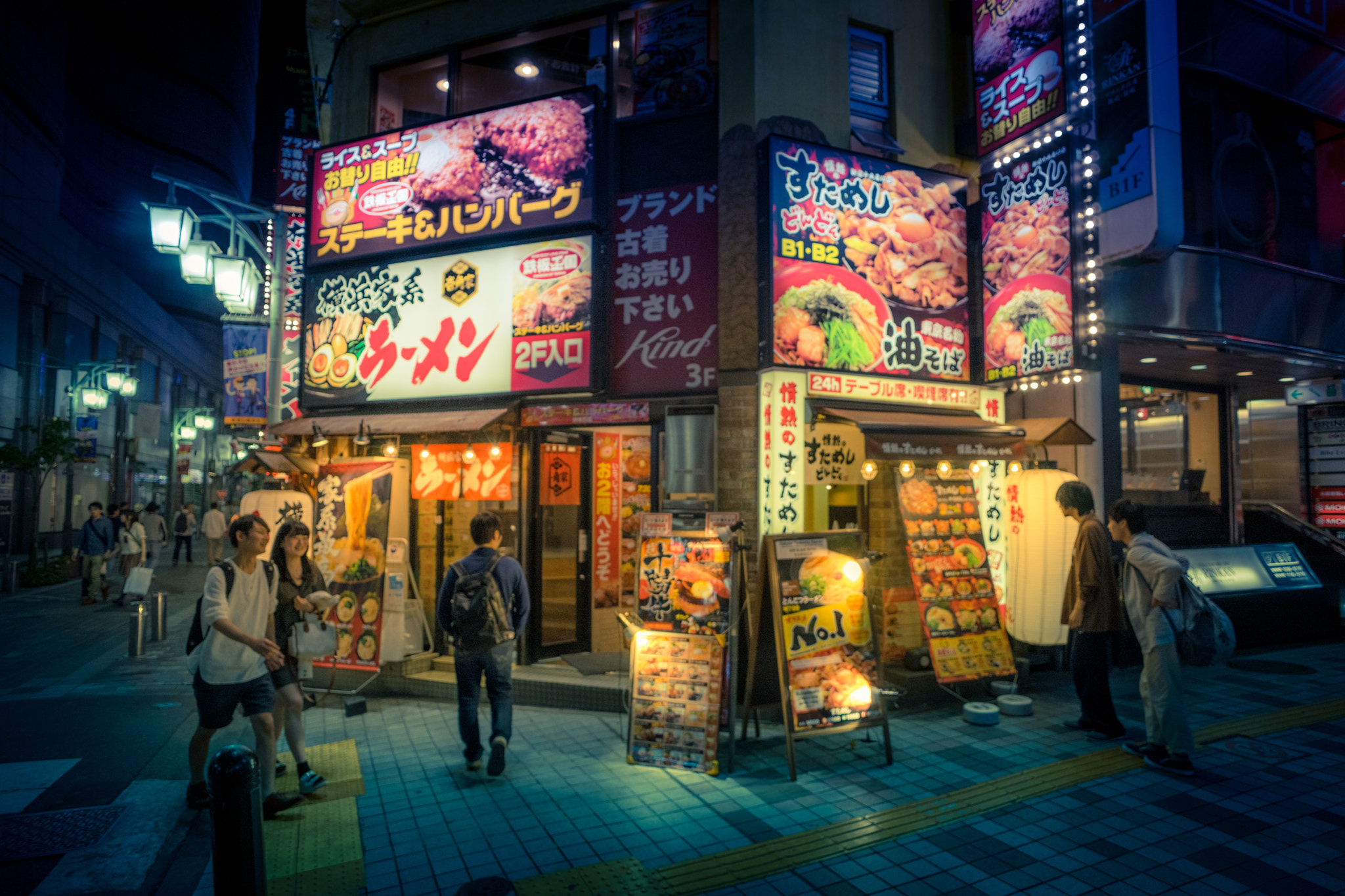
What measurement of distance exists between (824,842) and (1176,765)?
3.40 m

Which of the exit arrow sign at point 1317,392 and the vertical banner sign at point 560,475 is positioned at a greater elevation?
the exit arrow sign at point 1317,392

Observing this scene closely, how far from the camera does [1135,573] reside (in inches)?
236

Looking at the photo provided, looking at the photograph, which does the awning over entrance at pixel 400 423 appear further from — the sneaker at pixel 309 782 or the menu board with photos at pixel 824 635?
the menu board with photos at pixel 824 635

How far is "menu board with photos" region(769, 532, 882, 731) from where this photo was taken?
238 inches

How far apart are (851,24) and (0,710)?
1310 centimetres

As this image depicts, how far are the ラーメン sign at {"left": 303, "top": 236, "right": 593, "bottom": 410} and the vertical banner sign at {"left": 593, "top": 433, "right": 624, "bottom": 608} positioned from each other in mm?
1678

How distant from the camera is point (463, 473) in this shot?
815 cm

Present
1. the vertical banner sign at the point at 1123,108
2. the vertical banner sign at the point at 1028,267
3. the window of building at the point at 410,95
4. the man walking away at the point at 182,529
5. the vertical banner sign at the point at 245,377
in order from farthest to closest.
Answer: the man walking away at the point at 182,529
the vertical banner sign at the point at 245,377
the window of building at the point at 410,95
the vertical banner sign at the point at 1123,108
the vertical banner sign at the point at 1028,267

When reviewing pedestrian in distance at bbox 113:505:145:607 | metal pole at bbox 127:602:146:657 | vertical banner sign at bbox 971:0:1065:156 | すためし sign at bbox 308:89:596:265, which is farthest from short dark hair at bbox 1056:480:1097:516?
pedestrian in distance at bbox 113:505:145:607

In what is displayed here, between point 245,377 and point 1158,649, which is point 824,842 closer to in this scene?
point 1158,649

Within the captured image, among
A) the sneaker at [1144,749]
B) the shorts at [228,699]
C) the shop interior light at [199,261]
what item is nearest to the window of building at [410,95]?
the shop interior light at [199,261]

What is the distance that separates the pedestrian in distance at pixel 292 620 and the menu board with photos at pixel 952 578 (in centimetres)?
610

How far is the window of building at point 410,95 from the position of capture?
10172 millimetres

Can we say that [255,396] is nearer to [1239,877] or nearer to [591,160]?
[591,160]
